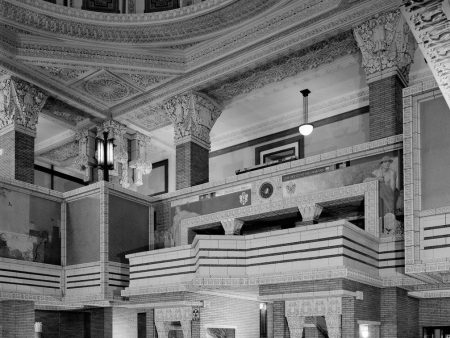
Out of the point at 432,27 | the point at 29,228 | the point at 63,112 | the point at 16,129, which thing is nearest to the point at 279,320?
the point at 432,27

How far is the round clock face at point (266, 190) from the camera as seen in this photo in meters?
14.2

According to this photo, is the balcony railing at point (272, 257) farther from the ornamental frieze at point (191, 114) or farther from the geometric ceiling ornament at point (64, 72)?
the geometric ceiling ornament at point (64, 72)

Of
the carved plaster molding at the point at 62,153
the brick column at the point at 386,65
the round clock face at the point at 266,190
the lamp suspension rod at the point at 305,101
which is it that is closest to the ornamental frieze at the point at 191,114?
the lamp suspension rod at the point at 305,101

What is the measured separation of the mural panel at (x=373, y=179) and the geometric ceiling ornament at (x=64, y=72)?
251 inches

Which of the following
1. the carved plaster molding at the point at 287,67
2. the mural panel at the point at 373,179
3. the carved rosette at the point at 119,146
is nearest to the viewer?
the mural panel at the point at 373,179

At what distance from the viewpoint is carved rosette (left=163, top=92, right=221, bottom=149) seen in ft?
55.9

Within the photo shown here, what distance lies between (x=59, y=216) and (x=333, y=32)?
8.03 metres

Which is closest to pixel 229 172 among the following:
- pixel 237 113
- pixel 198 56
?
pixel 237 113

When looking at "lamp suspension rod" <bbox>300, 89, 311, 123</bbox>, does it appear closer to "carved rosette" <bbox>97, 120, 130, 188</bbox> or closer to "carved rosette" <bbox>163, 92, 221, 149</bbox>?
"carved rosette" <bbox>163, 92, 221, 149</bbox>

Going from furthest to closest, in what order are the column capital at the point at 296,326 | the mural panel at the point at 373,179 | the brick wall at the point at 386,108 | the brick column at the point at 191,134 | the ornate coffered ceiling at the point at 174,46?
the brick column at the point at 191,134
the ornate coffered ceiling at the point at 174,46
the brick wall at the point at 386,108
the mural panel at the point at 373,179
the column capital at the point at 296,326

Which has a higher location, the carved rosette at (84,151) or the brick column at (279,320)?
the carved rosette at (84,151)

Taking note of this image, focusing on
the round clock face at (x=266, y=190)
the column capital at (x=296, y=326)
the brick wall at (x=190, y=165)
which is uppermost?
the brick wall at (x=190, y=165)

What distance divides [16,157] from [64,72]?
8.44 feet

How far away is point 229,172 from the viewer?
70.9 ft
